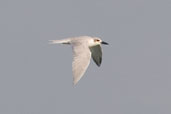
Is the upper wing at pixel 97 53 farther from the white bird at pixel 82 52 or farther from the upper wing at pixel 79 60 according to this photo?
the upper wing at pixel 79 60

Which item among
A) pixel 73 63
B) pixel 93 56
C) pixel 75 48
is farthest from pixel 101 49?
pixel 73 63

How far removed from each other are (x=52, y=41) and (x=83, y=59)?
466cm

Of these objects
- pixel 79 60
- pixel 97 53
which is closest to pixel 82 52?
pixel 79 60

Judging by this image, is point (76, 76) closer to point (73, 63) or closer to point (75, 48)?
point (73, 63)

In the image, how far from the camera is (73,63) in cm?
2888

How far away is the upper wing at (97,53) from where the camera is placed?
36.2m

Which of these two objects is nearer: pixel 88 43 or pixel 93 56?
pixel 88 43

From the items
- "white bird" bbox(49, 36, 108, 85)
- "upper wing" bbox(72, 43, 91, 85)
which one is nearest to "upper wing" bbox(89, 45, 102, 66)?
"white bird" bbox(49, 36, 108, 85)

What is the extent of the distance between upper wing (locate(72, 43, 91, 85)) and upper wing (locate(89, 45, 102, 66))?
4.01 m

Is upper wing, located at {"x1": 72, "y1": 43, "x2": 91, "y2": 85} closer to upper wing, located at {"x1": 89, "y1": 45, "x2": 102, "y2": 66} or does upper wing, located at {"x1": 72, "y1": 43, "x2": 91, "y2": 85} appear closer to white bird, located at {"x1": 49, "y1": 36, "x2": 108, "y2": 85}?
white bird, located at {"x1": 49, "y1": 36, "x2": 108, "y2": 85}

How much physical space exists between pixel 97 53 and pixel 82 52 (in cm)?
589

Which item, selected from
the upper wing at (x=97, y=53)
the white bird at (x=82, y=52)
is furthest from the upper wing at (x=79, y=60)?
the upper wing at (x=97, y=53)

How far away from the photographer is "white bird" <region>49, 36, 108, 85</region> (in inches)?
1111

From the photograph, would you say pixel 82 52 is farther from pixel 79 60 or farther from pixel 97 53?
pixel 97 53
